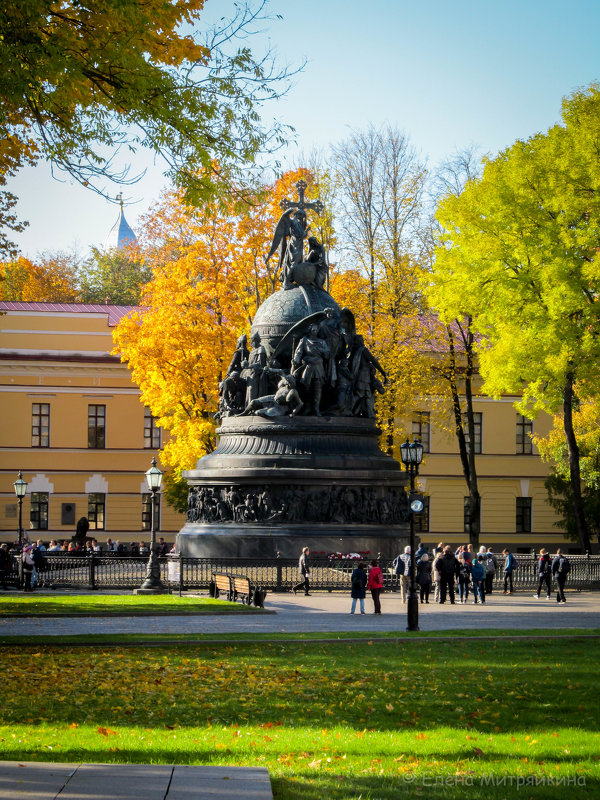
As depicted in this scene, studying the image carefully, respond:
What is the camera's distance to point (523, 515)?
6141 cm

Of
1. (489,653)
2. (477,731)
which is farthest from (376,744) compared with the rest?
(489,653)

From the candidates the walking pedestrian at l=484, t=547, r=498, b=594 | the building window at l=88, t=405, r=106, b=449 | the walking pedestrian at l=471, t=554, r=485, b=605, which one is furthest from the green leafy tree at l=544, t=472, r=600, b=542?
the walking pedestrian at l=471, t=554, r=485, b=605

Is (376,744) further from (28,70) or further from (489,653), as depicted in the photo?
(28,70)

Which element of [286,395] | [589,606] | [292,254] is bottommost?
[589,606]

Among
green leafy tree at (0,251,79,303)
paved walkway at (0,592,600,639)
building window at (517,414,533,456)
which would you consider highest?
green leafy tree at (0,251,79,303)

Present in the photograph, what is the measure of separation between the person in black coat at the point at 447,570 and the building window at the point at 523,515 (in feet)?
111

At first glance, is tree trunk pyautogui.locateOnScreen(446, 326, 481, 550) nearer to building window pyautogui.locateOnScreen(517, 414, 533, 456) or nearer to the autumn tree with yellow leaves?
the autumn tree with yellow leaves

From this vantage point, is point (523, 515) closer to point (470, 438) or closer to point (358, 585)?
point (470, 438)

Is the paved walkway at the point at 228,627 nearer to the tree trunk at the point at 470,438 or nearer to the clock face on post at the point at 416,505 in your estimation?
the clock face on post at the point at 416,505

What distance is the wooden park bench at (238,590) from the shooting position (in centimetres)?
2473

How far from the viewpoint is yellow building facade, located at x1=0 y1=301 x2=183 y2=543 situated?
194 feet

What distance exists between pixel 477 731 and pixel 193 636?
8.61 meters

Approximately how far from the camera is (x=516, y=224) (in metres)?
36.6

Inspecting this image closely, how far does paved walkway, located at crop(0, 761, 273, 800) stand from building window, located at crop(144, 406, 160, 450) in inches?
2117
